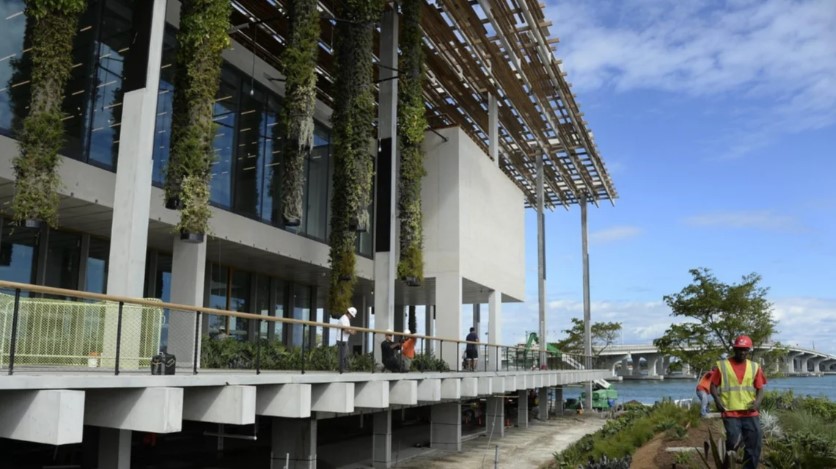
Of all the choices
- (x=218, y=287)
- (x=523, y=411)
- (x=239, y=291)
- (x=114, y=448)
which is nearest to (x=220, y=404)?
(x=114, y=448)

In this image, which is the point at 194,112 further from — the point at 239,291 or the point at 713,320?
the point at 713,320

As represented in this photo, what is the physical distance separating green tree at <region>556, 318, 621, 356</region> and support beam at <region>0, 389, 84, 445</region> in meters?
57.8

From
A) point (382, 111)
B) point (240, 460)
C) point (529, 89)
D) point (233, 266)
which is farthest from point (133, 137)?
point (529, 89)

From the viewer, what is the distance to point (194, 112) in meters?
13.9

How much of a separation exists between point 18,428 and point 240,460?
10.0m

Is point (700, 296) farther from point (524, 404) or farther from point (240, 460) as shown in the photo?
point (240, 460)

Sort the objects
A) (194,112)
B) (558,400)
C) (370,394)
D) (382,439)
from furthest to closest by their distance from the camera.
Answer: (558,400)
(382,439)
(370,394)
(194,112)

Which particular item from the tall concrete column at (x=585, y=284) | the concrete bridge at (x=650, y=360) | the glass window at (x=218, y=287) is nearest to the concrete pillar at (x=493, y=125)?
the glass window at (x=218, y=287)

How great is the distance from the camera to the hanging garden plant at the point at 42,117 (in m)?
11.8

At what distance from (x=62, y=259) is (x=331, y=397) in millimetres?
8375

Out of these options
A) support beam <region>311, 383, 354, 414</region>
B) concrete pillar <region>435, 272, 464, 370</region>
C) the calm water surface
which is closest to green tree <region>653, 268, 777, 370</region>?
the calm water surface

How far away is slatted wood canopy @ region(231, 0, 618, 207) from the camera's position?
2281 centimetres

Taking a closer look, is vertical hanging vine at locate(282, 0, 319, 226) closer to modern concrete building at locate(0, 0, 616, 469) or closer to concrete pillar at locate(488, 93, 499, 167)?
modern concrete building at locate(0, 0, 616, 469)

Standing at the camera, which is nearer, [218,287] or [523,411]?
[218,287]
